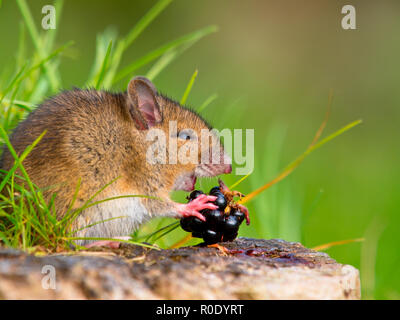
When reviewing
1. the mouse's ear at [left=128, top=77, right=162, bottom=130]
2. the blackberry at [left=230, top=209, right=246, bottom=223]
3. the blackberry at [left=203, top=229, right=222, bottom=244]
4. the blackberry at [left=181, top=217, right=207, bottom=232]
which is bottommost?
the blackberry at [left=203, top=229, right=222, bottom=244]

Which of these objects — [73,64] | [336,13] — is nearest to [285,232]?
[73,64]

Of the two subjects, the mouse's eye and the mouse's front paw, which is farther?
the mouse's eye

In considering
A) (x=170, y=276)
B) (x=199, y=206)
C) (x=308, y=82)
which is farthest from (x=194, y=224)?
(x=308, y=82)

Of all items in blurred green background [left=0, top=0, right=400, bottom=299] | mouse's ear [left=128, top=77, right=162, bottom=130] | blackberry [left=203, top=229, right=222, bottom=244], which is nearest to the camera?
blackberry [left=203, top=229, right=222, bottom=244]

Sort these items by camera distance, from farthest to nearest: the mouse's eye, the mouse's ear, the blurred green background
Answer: the blurred green background → the mouse's eye → the mouse's ear

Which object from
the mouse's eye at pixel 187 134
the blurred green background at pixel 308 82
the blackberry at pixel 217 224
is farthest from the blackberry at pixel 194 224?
the blurred green background at pixel 308 82

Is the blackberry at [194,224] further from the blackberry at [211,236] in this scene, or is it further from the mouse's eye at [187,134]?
the mouse's eye at [187,134]

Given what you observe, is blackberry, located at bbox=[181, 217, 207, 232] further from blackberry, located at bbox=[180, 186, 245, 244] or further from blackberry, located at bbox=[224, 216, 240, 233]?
blackberry, located at bbox=[224, 216, 240, 233]

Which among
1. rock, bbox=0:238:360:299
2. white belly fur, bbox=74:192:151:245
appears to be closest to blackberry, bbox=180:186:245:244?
rock, bbox=0:238:360:299

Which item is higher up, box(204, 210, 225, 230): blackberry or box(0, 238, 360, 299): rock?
box(204, 210, 225, 230): blackberry
